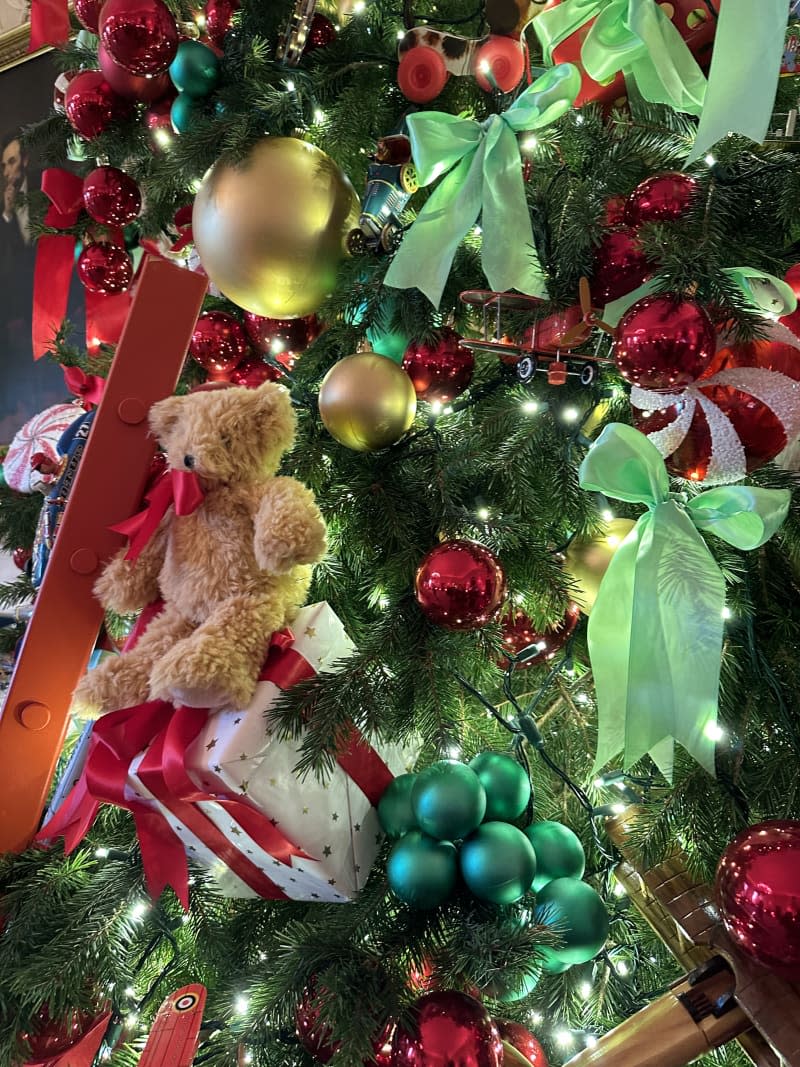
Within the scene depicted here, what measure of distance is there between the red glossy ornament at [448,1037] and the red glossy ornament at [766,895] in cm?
15

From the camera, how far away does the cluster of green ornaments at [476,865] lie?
1.50 feet

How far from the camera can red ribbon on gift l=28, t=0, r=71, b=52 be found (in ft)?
3.07

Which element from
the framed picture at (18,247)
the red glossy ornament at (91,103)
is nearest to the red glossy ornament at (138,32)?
the red glossy ornament at (91,103)

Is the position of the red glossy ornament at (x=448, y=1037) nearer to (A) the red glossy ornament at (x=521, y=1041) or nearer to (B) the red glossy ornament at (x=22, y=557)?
(A) the red glossy ornament at (x=521, y=1041)

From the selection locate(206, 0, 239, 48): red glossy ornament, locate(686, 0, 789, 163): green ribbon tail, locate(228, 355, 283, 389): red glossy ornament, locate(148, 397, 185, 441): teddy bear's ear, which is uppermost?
locate(206, 0, 239, 48): red glossy ornament

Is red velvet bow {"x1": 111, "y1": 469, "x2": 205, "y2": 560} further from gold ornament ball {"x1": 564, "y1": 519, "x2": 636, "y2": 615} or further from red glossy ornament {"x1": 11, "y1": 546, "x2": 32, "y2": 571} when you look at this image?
red glossy ornament {"x1": 11, "y1": 546, "x2": 32, "y2": 571}

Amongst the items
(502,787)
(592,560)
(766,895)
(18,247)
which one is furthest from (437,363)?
(18,247)

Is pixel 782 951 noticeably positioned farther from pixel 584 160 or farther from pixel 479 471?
pixel 584 160

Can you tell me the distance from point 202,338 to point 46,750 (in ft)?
1.61

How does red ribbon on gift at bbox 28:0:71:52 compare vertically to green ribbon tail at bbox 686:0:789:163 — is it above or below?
above

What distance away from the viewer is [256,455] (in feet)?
1.78

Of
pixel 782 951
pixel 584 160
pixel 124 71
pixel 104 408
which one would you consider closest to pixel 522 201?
pixel 584 160

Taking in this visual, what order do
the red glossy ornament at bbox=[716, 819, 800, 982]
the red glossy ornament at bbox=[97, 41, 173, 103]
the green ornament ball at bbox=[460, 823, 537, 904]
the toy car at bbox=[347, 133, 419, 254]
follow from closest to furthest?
the red glossy ornament at bbox=[716, 819, 800, 982]
the green ornament ball at bbox=[460, 823, 537, 904]
the toy car at bbox=[347, 133, 419, 254]
the red glossy ornament at bbox=[97, 41, 173, 103]

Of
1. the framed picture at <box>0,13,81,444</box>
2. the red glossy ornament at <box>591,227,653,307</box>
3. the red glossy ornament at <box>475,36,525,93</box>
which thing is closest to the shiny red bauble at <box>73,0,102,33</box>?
the red glossy ornament at <box>475,36,525,93</box>
